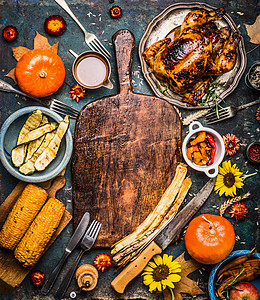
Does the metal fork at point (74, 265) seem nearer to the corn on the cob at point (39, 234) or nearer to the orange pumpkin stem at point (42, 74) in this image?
the corn on the cob at point (39, 234)

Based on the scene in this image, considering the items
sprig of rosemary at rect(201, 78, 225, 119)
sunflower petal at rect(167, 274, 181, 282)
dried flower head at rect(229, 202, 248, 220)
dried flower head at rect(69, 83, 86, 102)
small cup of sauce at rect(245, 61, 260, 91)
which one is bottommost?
sunflower petal at rect(167, 274, 181, 282)

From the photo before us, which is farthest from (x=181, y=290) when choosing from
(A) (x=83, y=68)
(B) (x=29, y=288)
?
(A) (x=83, y=68)

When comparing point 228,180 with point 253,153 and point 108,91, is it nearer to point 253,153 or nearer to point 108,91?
point 253,153

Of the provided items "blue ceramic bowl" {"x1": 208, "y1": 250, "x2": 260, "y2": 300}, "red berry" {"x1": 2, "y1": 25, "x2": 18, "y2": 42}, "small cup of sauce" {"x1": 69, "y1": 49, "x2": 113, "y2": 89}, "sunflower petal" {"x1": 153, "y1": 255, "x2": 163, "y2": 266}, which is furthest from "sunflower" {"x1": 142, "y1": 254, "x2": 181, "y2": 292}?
"red berry" {"x1": 2, "y1": 25, "x2": 18, "y2": 42}

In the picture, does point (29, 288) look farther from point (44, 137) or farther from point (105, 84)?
point (105, 84)

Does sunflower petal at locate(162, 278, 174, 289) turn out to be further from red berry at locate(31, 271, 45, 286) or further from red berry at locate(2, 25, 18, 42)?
red berry at locate(2, 25, 18, 42)

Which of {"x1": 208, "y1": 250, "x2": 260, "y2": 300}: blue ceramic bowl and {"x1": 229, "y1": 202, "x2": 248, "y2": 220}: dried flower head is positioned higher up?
{"x1": 229, "y1": 202, "x2": 248, "y2": 220}: dried flower head

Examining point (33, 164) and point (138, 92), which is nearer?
point (33, 164)

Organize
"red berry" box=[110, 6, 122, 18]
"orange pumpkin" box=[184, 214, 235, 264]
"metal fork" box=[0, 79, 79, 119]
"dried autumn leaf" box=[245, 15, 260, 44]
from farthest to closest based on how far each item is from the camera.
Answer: "dried autumn leaf" box=[245, 15, 260, 44] → "red berry" box=[110, 6, 122, 18] → "metal fork" box=[0, 79, 79, 119] → "orange pumpkin" box=[184, 214, 235, 264]

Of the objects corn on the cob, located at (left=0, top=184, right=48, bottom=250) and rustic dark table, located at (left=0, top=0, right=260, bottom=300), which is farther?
rustic dark table, located at (left=0, top=0, right=260, bottom=300)
